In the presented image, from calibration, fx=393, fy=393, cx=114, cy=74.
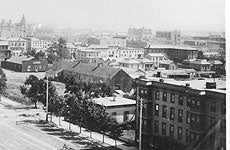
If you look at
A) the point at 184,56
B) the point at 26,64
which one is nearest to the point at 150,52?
the point at 184,56

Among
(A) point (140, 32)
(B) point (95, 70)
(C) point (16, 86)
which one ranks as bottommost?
(C) point (16, 86)

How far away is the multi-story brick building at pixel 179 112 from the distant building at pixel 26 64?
43.0ft

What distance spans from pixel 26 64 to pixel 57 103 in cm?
1053

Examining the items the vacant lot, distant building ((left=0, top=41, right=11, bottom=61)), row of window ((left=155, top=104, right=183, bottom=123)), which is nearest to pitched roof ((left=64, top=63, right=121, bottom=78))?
the vacant lot

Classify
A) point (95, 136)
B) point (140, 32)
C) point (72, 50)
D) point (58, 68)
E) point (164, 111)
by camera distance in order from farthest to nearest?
point (72, 50)
point (58, 68)
point (140, 32)
point (95, 136)
point (164, 111)

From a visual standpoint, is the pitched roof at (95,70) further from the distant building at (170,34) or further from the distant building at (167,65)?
the distant building at (167,65)

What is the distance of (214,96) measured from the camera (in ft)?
25.4

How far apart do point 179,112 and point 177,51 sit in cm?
1756

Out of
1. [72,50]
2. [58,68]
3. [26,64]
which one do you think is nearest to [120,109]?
[58,68]

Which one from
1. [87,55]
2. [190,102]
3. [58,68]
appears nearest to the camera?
[190,102]

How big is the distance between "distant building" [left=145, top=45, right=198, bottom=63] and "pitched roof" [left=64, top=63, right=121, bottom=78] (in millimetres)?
7293

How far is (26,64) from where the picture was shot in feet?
73.6

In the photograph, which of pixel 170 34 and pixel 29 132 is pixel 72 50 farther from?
pixel 29 132

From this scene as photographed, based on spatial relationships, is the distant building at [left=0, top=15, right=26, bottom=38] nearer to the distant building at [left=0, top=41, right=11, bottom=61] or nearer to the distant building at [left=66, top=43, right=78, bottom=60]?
the distant building at [left=0, top=41, right=11, bottom=61]
